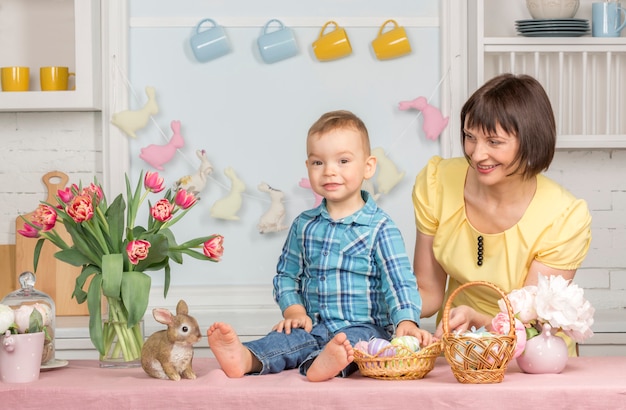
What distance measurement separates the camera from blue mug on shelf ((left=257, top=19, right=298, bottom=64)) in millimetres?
3164

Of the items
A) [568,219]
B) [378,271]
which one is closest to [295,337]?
[378,271]

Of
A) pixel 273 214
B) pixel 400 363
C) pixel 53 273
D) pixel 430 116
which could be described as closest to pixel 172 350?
pixel 400 363

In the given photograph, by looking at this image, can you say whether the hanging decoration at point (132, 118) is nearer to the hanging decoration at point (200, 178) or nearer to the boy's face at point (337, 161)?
the hanging decoration at point (200, 178)

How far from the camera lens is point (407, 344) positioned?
67.0 inches

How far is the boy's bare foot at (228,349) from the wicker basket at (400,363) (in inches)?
8.2

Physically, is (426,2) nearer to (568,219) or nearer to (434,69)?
(434,69)

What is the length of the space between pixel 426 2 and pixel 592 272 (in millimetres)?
1112

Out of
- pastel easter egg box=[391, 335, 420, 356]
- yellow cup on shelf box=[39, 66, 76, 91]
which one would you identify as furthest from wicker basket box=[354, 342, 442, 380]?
yellow cup on shelf box=[39, 66, 76, 91]

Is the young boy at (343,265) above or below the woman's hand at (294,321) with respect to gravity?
above

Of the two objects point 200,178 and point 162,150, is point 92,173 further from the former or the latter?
point 200,178

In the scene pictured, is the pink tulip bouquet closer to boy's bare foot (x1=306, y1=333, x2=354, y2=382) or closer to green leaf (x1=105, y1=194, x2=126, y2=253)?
green leaf (x1=105, y1=194, x2=126, y2=253)

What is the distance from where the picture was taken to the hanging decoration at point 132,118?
316 cm

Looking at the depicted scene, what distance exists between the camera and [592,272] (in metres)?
3.32

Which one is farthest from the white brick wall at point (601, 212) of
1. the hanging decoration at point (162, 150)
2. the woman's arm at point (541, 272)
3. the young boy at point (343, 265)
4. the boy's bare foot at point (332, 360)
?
the boy's bare foot at point (332, 360)
